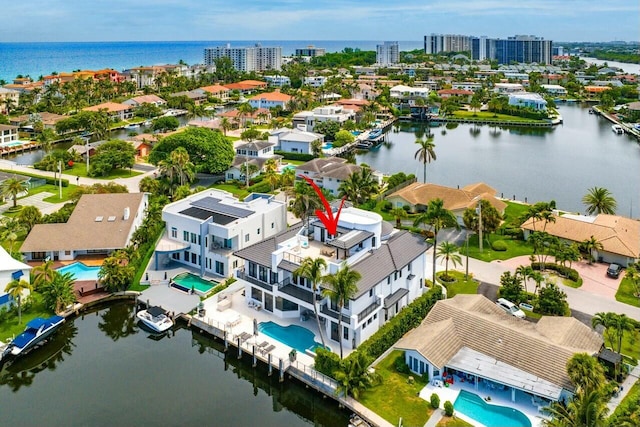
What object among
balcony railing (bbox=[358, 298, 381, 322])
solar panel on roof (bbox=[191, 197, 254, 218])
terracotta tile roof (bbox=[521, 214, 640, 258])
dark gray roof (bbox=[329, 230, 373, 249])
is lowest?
balcony railing (bbox=[358, 298, 381, 322])

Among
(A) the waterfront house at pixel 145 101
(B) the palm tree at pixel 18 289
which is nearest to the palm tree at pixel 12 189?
(B) the palm tree at pixel 18 289

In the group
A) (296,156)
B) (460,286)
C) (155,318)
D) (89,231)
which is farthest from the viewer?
(296,156)

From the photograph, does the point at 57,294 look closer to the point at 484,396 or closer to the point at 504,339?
the point at 484,396

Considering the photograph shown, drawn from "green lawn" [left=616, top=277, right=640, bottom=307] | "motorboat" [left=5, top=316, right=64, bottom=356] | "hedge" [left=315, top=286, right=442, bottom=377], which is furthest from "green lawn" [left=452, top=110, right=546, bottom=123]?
"motorboat" [left=5, top=316, right=64, bottom=356]


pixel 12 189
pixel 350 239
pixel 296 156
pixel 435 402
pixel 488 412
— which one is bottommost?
pixel 488 412

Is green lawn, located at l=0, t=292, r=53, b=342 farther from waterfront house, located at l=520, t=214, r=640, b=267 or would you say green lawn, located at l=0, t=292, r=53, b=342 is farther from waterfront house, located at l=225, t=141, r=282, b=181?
waterfront house, located at l=520, t=214, r=640, b=267

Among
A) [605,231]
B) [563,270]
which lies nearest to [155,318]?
[563,270]

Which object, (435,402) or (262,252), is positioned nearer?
(435,402)
